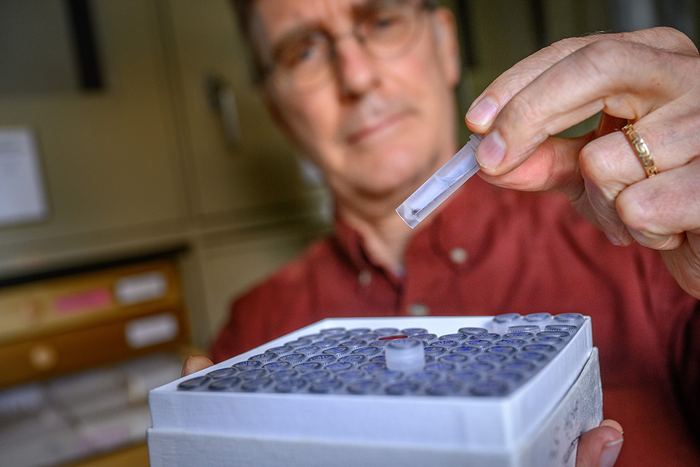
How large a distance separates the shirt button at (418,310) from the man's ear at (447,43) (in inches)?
14.7

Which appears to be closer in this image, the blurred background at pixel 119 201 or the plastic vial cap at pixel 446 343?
the plastic vial cap at pixel 446 343

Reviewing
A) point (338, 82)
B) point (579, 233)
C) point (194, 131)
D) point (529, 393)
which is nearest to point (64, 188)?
point (194, 131)

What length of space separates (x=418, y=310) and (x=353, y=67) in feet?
1.12

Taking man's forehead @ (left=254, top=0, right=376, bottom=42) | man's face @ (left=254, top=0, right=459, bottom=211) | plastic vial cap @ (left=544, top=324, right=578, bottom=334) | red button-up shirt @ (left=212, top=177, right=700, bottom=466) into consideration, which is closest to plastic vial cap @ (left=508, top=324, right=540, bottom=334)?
plastic vial cap @ (left=544, top=324, right=578, bottom=334)

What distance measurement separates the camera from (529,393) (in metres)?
0.23

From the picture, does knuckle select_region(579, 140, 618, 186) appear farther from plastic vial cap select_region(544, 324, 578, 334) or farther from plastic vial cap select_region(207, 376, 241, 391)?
plastic vial cap select_region(207, 376, 241, 391)

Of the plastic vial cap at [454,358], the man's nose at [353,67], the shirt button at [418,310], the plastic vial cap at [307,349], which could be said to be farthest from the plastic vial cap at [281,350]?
the man's nose at [353,67]

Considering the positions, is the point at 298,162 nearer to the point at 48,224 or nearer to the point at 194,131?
the point at 194,131

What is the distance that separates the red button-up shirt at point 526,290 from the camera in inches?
22.1

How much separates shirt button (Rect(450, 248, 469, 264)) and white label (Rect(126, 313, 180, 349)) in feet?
2.25

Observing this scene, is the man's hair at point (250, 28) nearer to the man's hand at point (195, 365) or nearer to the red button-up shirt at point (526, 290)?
the red button-up shirt at point (526, 290)

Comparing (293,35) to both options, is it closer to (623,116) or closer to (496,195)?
(496,195)

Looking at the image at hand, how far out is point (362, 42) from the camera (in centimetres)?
81

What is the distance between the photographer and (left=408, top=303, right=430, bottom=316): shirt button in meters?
0.73
